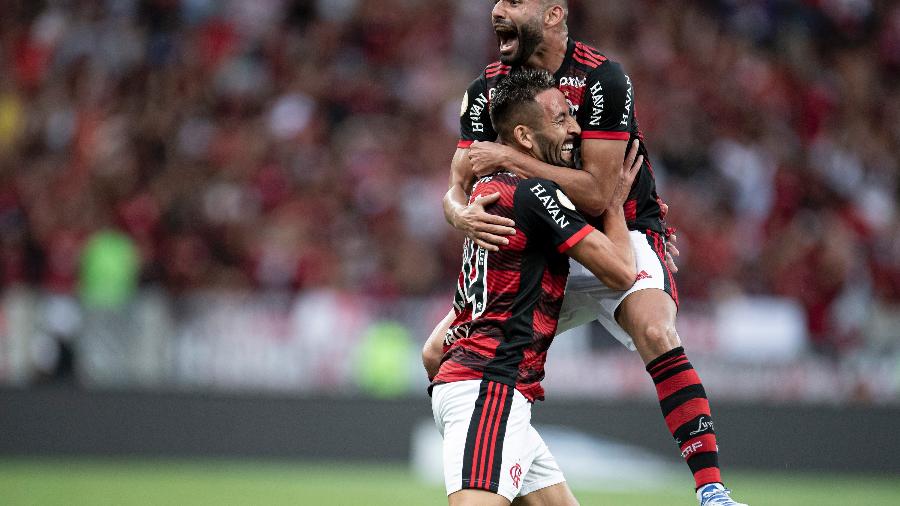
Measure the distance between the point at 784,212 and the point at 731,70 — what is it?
2.38 metres

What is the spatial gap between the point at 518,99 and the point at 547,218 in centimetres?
51

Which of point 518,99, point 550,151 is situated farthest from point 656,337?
point 518,99

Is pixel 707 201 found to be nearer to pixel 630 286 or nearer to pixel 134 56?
pixel 134 56

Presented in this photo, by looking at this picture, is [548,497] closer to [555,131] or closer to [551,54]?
[555,131]

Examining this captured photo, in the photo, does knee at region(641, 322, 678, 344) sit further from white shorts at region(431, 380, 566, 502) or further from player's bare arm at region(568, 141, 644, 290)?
white shorts at region(431, 380, 566, 502)

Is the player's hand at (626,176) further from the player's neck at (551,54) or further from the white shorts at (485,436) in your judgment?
the white shorts at (485,436)

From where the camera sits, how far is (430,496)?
418 inches

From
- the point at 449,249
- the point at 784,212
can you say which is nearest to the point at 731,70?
the point at 784,212

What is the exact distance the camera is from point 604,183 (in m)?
5.58

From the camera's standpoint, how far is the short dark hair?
17.1 feet

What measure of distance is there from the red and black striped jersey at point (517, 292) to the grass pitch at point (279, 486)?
5015mm

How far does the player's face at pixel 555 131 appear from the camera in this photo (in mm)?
5230

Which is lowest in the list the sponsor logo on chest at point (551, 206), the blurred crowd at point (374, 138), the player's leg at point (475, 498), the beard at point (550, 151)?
the player's leg at point (475, 498)

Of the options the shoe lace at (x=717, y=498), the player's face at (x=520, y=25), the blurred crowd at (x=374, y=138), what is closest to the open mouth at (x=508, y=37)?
the player's face at (x=520, y=25)
